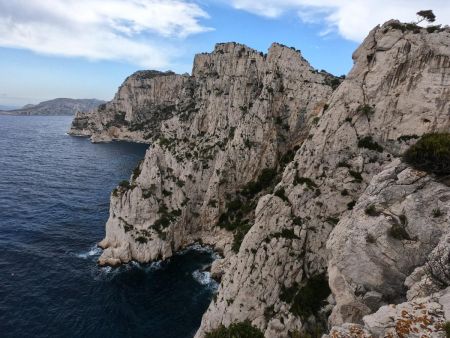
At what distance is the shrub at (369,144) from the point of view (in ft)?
142

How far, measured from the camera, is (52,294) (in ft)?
195

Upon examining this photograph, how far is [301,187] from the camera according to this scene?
47281mm

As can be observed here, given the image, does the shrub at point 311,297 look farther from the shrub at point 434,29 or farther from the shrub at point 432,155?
the shrub at point 434,29

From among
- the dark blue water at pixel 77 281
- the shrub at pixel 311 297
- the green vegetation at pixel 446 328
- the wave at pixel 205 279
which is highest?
the green vegetation at pixel 446 328

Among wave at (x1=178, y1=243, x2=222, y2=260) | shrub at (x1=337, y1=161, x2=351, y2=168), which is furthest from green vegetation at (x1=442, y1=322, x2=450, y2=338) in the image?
wave at (x1=178, y1=243, x2=222, y2=260)

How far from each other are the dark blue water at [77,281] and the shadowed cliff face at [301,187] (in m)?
5.50

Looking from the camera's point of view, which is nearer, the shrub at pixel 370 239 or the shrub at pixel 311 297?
the shrub at pixel 370 239

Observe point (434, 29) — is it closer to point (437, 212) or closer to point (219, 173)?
point (437, 212)

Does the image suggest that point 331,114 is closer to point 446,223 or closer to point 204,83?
point 446,223

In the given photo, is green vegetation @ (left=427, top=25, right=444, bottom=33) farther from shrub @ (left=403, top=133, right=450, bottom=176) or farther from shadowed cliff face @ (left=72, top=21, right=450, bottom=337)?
shrub @ (left=403, top=133, right=450, bottom=176)

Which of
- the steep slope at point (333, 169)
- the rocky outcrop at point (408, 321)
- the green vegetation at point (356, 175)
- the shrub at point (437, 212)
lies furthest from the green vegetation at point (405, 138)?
the rocky outcrop at point (408, 321)

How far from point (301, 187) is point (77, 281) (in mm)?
43375

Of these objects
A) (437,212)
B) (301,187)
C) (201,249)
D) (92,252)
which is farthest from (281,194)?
(92,252)

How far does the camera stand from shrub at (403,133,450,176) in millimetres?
25219
